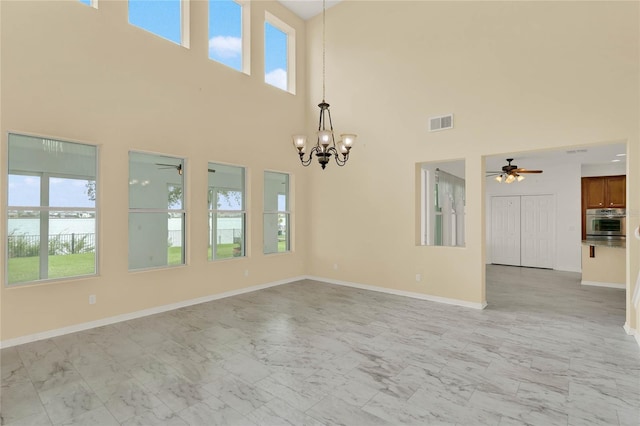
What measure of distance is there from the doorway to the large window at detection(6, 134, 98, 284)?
1012 centimetres

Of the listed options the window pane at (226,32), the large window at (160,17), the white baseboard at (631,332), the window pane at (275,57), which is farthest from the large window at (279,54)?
the white baseboard at (631,332)

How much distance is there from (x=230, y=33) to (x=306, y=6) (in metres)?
1.95

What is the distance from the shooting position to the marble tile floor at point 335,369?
233cm

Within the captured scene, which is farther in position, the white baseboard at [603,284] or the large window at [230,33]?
the white baseboard at [603,284]

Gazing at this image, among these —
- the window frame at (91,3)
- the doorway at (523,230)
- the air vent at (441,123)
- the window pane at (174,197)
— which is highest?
the window frame at (91,3)

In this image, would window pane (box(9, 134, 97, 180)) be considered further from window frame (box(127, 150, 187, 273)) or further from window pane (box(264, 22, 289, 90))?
window pane (box(264, 22, 289, 90))

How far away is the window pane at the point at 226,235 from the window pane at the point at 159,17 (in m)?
3.02

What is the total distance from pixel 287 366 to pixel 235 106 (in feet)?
15.3

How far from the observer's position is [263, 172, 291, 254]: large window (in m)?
6.60

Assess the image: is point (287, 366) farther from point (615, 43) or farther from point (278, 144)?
point (615, 43)

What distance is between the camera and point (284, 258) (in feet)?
22.5

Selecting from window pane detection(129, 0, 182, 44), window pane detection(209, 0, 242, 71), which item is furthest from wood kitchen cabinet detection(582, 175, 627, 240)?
window pane detection(129, 0, 182, 44)

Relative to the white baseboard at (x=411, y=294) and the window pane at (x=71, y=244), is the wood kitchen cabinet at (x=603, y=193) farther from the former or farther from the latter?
the window pane at (x=71, y=244)

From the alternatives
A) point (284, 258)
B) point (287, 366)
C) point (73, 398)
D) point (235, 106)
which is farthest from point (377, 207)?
point (73, 398)
